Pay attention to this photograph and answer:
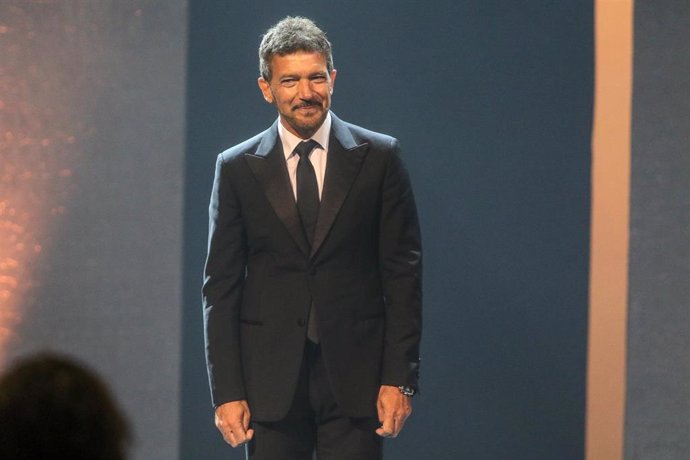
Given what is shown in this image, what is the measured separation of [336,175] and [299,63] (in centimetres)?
28

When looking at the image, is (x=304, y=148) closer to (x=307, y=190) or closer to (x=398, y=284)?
(x=307, y=190)

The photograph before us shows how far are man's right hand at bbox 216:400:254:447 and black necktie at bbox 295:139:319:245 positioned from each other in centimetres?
44

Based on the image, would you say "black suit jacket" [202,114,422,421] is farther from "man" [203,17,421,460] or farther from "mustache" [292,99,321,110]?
"mustache" [292,99,321,110]

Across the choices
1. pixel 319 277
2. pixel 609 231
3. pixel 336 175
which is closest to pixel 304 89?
pixel 336 175

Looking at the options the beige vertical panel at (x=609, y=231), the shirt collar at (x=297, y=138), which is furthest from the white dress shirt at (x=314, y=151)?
the beige vertical panel at (x=609, y=231)

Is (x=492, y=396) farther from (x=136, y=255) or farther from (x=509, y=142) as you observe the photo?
(x=136, y=255)

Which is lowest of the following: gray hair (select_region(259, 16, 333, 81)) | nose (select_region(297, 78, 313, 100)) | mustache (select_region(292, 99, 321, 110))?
mustache (select_region(292, 99, 321, 110))

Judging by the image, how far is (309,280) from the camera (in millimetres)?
2783

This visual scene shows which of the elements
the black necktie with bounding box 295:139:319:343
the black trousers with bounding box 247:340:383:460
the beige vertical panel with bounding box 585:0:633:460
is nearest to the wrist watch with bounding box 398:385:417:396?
the black trousers with bounding box 247:340:383:460

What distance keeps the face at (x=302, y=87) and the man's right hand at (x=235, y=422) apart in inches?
27.1

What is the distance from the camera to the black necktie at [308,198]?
2.80m

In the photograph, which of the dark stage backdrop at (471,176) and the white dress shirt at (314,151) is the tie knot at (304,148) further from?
the dark stage backdrop at (471,176)

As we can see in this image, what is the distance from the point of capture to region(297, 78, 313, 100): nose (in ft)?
9.11

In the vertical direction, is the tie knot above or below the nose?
below
